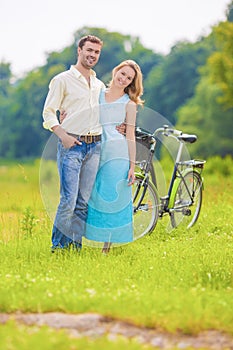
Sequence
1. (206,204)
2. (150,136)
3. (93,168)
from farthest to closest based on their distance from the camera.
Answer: (206,204) < (150,136) < (93,168)

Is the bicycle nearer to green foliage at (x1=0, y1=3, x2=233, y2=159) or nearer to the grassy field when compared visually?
the grassy field

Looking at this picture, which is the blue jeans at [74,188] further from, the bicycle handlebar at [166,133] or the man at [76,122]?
the bicycle handlebar at [166,133]

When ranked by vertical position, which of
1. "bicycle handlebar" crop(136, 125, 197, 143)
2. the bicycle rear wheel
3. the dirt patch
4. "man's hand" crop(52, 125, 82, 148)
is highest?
"bicycle handlebar" crop(136, 125, 197, 143)

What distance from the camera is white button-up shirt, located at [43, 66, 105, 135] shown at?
767cm

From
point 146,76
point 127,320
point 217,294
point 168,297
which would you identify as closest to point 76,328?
point 127,320

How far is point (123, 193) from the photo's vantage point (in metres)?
8.07

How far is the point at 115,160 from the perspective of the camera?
7.99 m

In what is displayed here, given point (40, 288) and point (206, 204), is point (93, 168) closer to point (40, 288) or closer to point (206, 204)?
point (40, 288)

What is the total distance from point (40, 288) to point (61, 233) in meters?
1.91

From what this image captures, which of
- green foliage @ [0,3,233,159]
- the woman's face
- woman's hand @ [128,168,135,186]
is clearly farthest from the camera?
green foliage @ [0,3,233,159]

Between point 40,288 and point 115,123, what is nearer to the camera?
point 40,288

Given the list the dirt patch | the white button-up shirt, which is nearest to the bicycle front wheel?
the white button-up shirt

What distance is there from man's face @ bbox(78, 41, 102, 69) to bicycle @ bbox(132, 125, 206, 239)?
1.49 m

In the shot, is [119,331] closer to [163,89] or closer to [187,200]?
[187,200]
